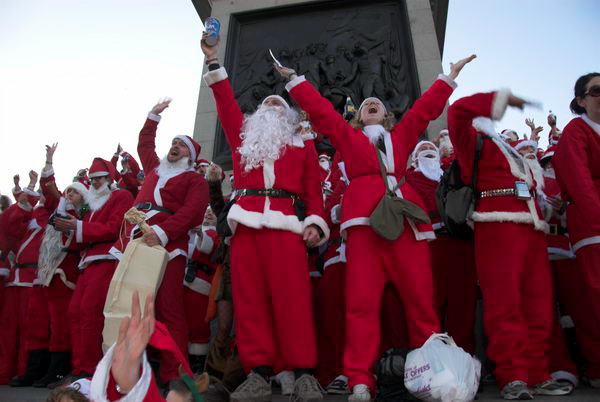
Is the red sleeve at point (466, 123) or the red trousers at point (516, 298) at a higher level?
the red sleeve at point (466, 123)

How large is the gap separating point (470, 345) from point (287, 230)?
1830mm

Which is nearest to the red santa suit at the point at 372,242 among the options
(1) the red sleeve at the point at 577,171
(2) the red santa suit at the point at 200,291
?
(1) the red sleeve at the point at 577,171

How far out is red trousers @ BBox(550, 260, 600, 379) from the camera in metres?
3.61

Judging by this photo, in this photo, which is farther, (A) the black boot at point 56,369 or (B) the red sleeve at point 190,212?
(A) the black boot at point 56,369

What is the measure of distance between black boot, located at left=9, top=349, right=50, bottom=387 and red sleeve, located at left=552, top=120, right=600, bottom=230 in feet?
16.3

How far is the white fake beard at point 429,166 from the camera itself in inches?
180

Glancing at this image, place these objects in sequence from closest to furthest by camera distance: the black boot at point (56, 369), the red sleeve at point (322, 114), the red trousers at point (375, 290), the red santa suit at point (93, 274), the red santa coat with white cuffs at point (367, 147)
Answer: the red trousers at point (375, 290) < the red santa coat with white cuffs at point (367, 147) < the red sleeve at point (322, 114) < the red santa suit at point (93, 274) < the black boot at point (56, 369)

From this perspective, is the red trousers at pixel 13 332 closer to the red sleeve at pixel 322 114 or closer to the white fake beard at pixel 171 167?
the white fake beard at pixel 171 167

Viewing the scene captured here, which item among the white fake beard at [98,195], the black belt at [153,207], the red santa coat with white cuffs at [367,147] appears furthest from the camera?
the white fake beard at [98,195]

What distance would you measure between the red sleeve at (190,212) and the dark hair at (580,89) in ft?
10.2

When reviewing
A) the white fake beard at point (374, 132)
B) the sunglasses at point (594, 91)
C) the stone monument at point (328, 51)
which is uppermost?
the stone monument at point (328, 51)

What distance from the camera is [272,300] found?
10.7 ft

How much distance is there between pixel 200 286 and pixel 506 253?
2.98m

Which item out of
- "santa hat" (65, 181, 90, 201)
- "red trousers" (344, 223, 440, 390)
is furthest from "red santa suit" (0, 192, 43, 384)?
"red trousers" (344, 223, 440, 390)
